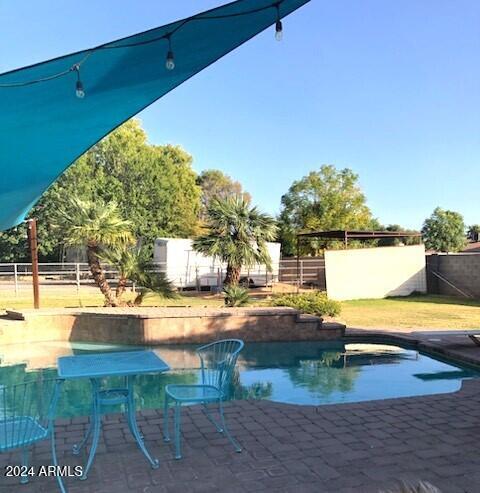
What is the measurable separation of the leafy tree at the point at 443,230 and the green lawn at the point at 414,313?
28072mm

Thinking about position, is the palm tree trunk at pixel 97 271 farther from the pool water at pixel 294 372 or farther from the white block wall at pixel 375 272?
the white block wall at pixel 375 272

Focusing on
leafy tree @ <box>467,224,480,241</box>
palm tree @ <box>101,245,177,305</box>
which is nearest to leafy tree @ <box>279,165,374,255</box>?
palm tree @ <box>101,245,177,305</box>

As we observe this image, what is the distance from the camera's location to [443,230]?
140ft

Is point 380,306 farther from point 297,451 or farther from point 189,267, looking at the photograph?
point 297,451

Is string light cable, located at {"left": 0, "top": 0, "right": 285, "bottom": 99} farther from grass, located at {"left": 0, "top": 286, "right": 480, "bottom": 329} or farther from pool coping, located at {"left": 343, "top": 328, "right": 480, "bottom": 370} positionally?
grass, located at {"left": 0, "top": 286, "right": 480, "bottom": 329}

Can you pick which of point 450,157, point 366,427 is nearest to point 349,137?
point 450,157

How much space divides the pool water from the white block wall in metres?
7.38

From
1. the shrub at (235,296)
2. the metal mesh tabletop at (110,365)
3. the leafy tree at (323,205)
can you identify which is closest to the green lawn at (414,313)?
the shrub at (235,296)

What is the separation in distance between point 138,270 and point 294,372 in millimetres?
5079

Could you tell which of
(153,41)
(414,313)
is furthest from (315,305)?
(153,41)

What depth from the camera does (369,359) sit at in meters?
7.82

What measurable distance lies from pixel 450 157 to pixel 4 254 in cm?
2499

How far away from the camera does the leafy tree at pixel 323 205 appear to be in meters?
27.4

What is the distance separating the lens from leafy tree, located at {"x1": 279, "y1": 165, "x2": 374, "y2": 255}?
27.4 meters
